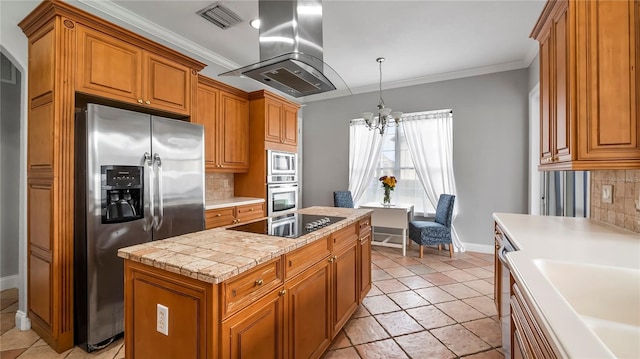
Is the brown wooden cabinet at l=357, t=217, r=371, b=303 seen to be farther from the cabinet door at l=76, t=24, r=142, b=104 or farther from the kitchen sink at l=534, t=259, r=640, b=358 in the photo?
the cabinet door at l=76, t=24, r=142, b=104

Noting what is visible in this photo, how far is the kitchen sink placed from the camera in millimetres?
1060

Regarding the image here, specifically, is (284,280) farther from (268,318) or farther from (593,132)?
(593,132)

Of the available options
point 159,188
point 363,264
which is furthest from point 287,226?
point 159,188

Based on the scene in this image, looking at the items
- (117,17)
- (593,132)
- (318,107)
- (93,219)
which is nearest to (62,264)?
(93,219)

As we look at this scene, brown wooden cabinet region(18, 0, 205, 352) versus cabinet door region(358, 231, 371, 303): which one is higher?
brown wooden cabinet region(18, 0, 205, 352)

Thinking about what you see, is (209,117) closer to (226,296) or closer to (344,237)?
(344,237)

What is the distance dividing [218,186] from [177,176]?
56.7 inches

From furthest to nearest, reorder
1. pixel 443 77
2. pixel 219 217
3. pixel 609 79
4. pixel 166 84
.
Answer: pixel 443 77
pixel 219 217
pixel 166 84
pixel 609 79

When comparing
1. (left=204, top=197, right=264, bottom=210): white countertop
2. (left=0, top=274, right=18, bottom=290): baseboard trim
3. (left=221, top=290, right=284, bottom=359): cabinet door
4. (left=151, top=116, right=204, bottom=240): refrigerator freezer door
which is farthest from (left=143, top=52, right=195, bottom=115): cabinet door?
(left=0, top=274, right=18, bottom=290): baseboard trim

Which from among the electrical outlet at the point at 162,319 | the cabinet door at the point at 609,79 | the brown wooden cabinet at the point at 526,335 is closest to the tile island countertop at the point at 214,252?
the electrical outlet at the point at 162,319

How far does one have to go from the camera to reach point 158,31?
313 centimetres

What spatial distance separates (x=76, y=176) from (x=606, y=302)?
311cm

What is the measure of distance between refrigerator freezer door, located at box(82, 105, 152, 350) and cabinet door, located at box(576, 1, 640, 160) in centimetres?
301

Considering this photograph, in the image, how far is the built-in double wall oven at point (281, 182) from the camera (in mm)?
3965
